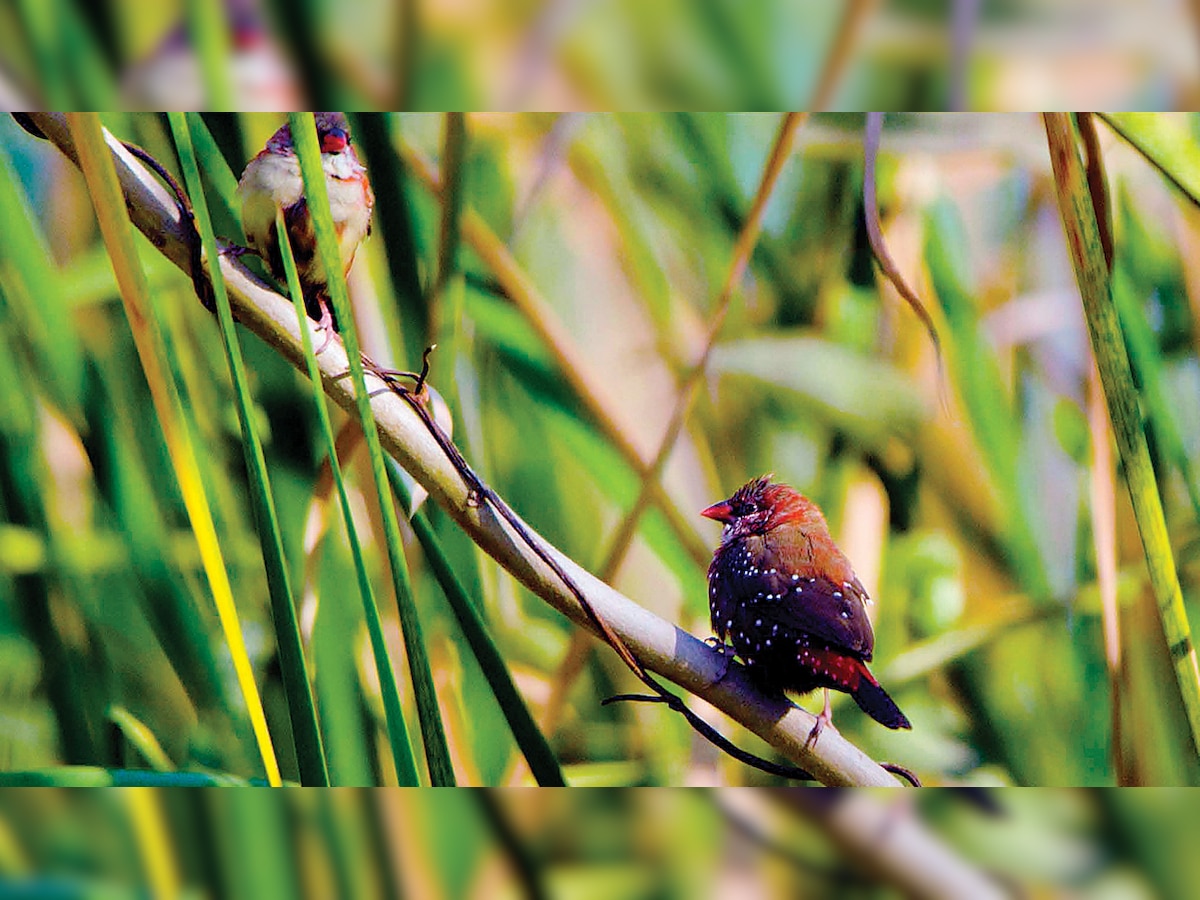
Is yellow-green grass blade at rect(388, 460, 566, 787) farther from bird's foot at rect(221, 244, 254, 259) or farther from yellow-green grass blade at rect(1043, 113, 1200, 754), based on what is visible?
yellow-green grass blade at rect(1043, 113, 1200, 754)

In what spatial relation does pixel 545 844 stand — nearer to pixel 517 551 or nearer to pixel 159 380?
pixel 517 551

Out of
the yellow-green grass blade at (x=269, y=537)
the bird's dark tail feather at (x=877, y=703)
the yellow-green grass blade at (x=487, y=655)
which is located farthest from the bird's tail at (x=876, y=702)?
the yellow-green grass blade at (x=269, y=537)

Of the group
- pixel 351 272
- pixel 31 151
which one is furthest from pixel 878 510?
pixel 31 151

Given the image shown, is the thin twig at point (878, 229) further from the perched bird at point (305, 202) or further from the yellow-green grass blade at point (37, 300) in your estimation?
the yellow-green grass blade at point (37, 300)

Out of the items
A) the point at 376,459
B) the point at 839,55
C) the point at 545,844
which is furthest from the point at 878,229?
the point at 545,844

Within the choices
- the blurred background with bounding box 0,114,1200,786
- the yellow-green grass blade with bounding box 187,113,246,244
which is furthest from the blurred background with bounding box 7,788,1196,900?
the yellow-green grass blade with bounding box 187,113,246,244
